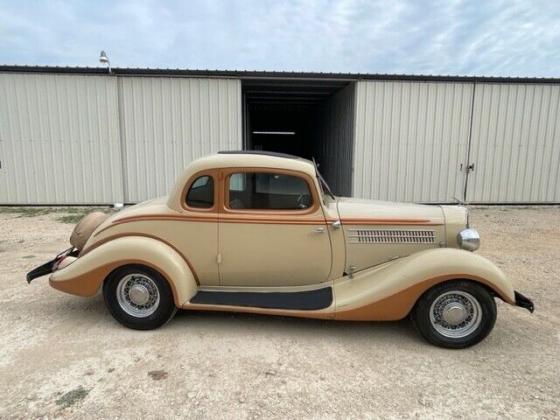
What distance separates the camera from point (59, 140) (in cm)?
1029

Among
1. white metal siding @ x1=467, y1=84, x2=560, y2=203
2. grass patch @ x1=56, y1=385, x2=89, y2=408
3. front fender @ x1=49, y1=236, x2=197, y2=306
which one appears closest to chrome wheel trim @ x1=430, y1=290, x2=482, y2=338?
front fender @ x1=49, y1=236, x2=197, y2=306

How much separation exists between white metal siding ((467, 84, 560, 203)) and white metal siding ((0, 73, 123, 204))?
1038cm

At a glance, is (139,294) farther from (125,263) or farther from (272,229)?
(272,229)

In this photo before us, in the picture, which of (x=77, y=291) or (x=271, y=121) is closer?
(x=77, y=291)

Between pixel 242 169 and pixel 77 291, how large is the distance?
2.03 metres

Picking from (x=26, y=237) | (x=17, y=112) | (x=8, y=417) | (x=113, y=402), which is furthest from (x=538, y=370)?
(x=17, y=112)

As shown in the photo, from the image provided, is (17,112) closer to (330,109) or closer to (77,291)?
(77,291)

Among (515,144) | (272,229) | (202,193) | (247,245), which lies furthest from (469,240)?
(515,144)

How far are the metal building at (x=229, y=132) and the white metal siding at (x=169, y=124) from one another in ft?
0.09

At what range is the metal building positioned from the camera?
33.3 feet

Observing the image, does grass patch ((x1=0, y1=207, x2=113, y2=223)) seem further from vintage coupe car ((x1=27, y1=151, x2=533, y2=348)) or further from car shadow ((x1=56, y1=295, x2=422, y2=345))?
vintage coupe car ((x1=27, y1=151, x2=533, y2=348))

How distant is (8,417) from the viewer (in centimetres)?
245

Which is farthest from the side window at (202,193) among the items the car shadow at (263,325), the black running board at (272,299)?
the car shadow at (263,325)

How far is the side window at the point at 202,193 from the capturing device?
12.0ft
